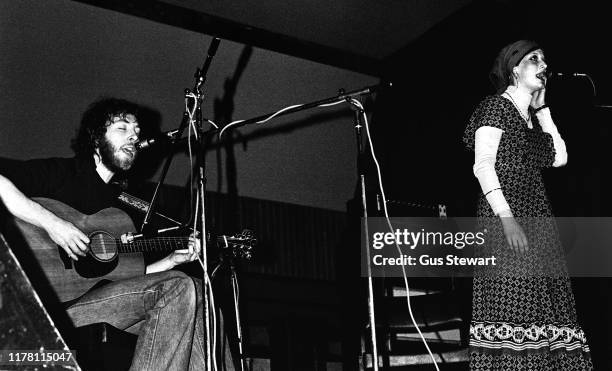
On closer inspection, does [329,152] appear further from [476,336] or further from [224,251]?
[476,336]

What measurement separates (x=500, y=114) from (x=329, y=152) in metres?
2.89

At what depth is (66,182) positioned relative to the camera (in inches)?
116

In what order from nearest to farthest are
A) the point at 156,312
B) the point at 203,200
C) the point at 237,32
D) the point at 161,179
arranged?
1. the point at 203,200
2. the point at 161,179
3. the point at 156,312
4. the point at 237,32

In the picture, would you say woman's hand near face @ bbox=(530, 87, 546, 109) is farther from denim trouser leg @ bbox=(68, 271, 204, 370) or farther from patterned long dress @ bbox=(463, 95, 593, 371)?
denim trouser leg @ bbox=(68, 271, 204, 370)

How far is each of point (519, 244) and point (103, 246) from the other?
1.80 metres

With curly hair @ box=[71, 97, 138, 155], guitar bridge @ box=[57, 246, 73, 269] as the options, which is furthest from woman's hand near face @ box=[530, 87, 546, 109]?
guitar bridge @ box=[57, 246, 73, 269]

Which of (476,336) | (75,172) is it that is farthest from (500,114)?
(75,172)

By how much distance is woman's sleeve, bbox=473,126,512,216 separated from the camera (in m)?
2.50

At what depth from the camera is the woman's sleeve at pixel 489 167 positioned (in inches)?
98.4

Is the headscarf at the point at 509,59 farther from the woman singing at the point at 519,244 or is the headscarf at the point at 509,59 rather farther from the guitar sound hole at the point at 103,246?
the guitar sound hole at the point at 103,246

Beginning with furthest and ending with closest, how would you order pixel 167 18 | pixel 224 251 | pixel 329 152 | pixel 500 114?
pixel 329 152 < pixel 167 18 < pixel 224 251 < pixel 500 114

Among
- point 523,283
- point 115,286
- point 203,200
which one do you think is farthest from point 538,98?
point 115,286

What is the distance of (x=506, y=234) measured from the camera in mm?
2482

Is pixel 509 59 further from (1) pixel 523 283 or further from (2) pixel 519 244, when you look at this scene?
(1) pixel 523 283
